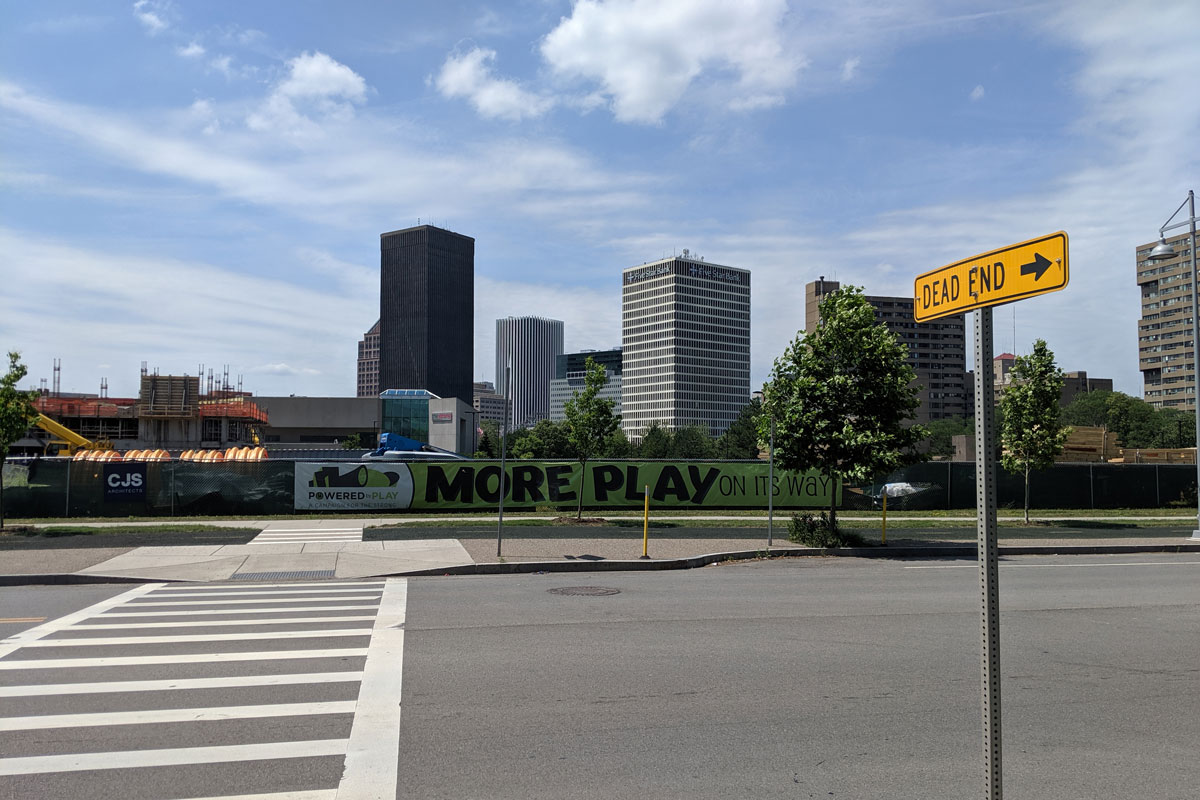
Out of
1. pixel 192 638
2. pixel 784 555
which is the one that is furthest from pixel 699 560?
pixel 192 638

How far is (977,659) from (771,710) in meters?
2.95

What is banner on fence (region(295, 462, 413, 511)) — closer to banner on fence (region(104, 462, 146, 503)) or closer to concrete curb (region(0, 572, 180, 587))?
banner on fence (region(104, 462, 146, 503))

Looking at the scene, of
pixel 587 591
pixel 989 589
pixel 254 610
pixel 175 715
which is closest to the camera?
pixel 989 589

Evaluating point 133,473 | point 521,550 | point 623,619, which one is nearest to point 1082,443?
point 521,550

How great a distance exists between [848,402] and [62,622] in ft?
51.7

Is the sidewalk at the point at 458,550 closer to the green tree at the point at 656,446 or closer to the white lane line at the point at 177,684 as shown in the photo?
the white lane line at the point at 177,684

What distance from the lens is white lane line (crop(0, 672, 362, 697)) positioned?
7152mm

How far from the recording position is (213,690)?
7.20 meters

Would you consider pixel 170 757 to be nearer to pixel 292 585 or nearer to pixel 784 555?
pixel 292 585

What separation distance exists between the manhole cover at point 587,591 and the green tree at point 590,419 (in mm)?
12916

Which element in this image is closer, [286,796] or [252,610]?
[286,796]

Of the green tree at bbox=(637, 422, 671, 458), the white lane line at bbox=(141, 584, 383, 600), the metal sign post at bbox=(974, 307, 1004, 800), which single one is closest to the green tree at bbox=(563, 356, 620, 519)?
the white lane line at bbox=(141, 584, 383, 600)

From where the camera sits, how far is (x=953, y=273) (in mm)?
3998

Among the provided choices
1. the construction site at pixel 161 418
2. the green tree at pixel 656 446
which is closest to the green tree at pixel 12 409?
the construction site at pixel 161 418
